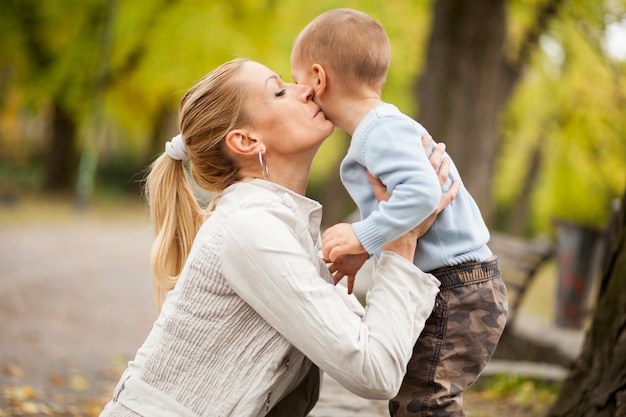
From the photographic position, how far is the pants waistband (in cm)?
246

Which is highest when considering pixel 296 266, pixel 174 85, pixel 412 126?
pixel 412 126

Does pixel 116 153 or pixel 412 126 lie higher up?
pixel 412 126

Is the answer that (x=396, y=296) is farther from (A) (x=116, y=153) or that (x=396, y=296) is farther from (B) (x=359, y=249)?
(A) (x=116, y=153)

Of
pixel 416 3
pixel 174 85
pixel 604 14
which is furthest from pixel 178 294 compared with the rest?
pixel 174 85

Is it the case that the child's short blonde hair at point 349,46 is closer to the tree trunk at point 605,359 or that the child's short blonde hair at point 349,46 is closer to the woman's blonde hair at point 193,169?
the woman's blonde hair at point 193,169

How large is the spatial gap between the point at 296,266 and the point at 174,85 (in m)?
20.7

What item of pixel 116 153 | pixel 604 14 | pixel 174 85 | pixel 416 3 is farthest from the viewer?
pixel 116 153

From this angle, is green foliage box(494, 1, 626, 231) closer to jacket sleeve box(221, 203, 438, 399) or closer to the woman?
the woman

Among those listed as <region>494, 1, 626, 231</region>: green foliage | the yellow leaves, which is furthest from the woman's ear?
<region>494, 1, 626, 231</region>: green foliage

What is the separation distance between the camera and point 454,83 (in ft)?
30.4

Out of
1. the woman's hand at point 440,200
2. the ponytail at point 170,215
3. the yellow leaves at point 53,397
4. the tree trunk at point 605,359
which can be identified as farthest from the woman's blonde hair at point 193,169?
the yellow leaves at point 53,397

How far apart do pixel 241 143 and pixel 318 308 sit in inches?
23.7

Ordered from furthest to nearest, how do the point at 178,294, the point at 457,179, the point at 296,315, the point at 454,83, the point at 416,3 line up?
the point at 416,3 < the point at 454,83 < the point at 457,179 < the point at 178,294 < the point at 296,315

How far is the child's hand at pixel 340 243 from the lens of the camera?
2.27m
